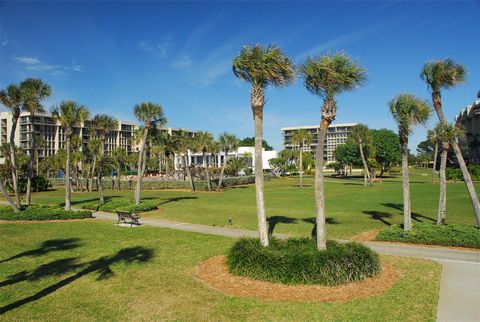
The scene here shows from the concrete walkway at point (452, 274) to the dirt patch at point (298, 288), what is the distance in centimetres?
139

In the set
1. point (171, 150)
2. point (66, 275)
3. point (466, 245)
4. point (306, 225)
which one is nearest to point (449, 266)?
point (466, 245)

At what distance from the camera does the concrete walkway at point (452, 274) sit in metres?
8.18

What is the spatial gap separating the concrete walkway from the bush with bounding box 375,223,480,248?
1.87 feet

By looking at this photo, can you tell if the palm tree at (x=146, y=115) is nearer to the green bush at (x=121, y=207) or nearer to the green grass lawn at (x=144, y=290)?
the green bush at (x=121, y=207)

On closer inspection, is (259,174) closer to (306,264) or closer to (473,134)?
(306,264)

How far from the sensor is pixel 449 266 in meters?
11.9

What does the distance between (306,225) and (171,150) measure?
3683 centimetres

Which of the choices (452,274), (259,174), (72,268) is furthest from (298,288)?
(72,268)

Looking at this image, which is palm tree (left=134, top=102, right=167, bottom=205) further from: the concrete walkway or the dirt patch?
the dirt patch

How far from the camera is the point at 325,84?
38.1 feet

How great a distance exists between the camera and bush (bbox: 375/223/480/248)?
14.5m

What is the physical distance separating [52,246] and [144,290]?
25.2 ft

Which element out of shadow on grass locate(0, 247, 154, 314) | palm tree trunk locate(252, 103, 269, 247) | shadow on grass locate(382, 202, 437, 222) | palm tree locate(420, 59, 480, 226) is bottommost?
shadow on grass locate(0, 247, 154, 314)

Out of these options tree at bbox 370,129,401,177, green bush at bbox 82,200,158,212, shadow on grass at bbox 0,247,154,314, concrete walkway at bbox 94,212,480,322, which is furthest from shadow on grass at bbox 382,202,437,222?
tree at bbox 370,129,401,177
